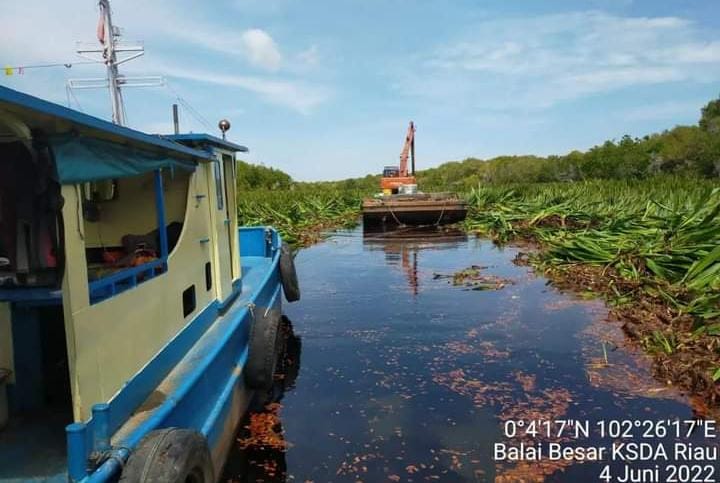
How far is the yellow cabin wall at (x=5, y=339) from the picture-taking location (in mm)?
3217

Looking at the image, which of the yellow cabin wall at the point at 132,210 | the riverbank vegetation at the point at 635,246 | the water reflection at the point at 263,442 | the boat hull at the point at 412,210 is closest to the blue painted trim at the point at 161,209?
the yellow cabin wall at the point at 132,210

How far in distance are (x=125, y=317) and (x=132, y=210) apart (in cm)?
221

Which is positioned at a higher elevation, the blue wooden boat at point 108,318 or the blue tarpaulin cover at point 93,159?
the blue tarpaulin cover at point 93,159

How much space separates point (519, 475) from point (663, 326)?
3652 millimetres

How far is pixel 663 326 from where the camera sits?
6.54 m

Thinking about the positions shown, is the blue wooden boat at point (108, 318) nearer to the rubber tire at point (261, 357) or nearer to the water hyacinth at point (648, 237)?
the rubber tire at point (261, 357)

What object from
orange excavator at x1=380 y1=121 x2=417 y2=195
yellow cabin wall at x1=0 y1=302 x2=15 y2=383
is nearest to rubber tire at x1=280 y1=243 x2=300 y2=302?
yellow cabin wall at x1=0 y1=302 x2=15 y2=383

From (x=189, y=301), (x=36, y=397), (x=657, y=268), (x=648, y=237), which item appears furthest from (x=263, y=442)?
(x=648, y=237)

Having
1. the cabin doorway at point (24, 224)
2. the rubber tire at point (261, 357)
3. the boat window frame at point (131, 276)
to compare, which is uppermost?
the cabin doorway at point (24, 224)

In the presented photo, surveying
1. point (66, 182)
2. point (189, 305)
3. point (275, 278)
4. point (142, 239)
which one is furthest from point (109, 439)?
point (275, 278)

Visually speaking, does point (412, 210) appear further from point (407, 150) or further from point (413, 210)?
point (407, 150)

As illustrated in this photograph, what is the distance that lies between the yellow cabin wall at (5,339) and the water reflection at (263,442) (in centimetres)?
178

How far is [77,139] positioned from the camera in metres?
2.70

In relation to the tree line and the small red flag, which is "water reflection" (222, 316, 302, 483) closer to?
the small red flag
